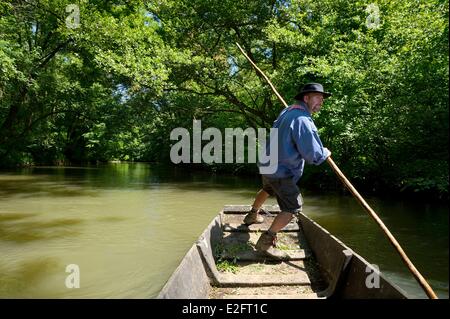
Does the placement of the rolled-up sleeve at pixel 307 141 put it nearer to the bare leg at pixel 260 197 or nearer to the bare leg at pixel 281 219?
the bare leg at pixel 281 219

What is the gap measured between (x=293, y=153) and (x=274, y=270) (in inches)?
49.4

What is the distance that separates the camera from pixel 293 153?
4066mm

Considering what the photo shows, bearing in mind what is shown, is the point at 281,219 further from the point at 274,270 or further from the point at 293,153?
the point at 293,153

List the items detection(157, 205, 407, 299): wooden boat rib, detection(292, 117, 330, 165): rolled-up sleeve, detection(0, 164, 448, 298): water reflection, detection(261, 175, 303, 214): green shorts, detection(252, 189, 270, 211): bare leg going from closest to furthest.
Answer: detection(157, 205, 407, 299): wooden boat rib
detection(292, 117, 330, 165): rolled-up sleeve
detection(261, 175, 303, 214): green shorts
detection(252, 189, 270, 211): bare leg
detection(0, 164, 448, 298): water reflection

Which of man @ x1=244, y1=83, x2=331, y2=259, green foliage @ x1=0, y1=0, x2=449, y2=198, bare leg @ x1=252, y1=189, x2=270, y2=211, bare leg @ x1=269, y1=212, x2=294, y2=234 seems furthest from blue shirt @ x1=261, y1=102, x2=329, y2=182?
green foliage @ x1=0, y1=0, x2=449, y2=198

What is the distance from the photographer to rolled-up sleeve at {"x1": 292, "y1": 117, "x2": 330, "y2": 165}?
3889 mm

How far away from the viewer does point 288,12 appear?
50.5ft

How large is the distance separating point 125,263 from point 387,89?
8.22 metres

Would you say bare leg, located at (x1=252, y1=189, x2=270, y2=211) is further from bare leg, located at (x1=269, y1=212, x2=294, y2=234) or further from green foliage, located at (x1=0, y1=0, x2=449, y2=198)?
green foliage, located at (x1=0, y1=0, x2=449, y2=198)

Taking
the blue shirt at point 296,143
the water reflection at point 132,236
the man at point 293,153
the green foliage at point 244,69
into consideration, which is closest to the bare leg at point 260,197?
the man at point 293,153

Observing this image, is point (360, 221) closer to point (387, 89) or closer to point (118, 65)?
point (387, 89)

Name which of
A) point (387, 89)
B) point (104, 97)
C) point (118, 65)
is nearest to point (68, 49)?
point (104, 97)

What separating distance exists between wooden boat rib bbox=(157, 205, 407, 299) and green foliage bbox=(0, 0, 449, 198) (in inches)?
90.2

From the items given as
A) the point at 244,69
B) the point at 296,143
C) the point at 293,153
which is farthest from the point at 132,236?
the point at 244,69
